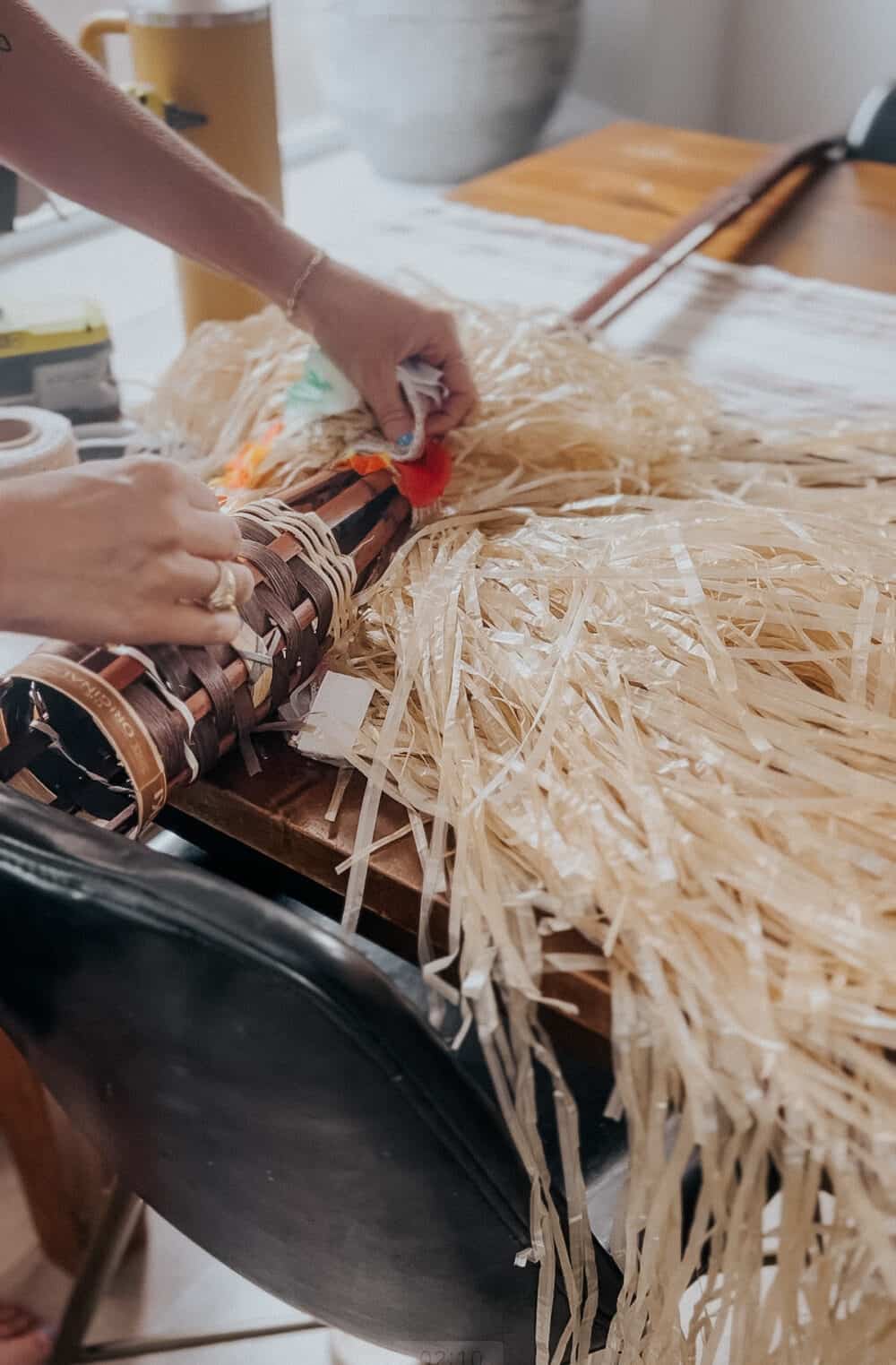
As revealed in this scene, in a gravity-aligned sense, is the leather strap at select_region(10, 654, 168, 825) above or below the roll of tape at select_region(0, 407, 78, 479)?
below

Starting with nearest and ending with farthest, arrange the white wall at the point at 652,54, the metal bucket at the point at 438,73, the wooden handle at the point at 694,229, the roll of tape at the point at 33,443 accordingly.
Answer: the roll of tape at the point at 33,443 < the wooden handle at the point at 694,229 < the metal bucket at the point at 438,73 < the white wall at the point at 652,54

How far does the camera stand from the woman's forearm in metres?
0.84

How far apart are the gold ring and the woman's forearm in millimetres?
403

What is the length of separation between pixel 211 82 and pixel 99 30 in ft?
0.48

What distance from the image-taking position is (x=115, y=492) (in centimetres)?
59

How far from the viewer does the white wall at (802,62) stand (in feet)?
8.63

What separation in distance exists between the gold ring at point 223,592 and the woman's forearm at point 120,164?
403 mm

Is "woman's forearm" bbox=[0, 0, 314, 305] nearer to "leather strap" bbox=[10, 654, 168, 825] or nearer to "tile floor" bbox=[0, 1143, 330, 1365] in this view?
"leather strap" bbox=[10, 654, 168, 825]

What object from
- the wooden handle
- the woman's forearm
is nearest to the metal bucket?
the wooden handle

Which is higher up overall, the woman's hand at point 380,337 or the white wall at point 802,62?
the white wall at point 802,62

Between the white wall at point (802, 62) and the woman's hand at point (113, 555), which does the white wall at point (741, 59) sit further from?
the woman's hand at point (113, 555)

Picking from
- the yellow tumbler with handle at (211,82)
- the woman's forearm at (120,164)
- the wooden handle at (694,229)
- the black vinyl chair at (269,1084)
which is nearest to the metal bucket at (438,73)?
the wooden handle at (694,229)

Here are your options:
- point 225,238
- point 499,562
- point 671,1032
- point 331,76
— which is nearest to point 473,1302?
point 671,1032

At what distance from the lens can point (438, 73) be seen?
202cm
